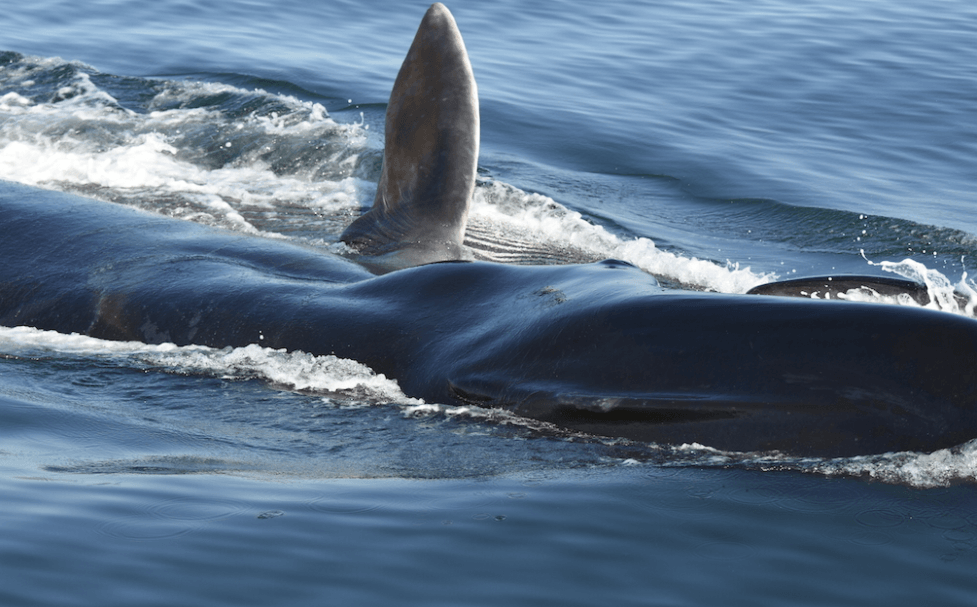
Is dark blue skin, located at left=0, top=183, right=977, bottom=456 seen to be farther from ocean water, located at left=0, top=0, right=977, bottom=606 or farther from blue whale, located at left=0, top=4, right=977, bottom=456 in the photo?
ocean water, located at left=0, top=0, right=977, bottom=606

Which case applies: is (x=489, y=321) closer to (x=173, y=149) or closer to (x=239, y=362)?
(x=239, y=362)

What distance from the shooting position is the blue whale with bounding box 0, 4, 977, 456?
4277mm

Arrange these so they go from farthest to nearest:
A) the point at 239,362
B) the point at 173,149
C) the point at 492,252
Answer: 1. the point at 173,149
2. the point at 492,252
3. the point at 239,362

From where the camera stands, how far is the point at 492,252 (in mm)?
9984

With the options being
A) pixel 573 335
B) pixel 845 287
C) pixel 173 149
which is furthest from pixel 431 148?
pixel 173 149

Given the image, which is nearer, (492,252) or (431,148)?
(431,148)

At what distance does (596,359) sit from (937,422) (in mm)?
1353

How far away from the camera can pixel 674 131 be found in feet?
54.5

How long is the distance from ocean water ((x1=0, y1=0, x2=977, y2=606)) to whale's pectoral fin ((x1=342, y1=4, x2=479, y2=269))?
0.82 m

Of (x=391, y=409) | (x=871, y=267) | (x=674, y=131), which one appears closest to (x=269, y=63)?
(x=674, y=131)

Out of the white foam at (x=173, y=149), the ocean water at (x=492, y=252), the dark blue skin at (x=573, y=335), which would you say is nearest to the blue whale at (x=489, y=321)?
the dark blue skin at (x=573, y=335)

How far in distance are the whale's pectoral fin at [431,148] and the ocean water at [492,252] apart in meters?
0.82

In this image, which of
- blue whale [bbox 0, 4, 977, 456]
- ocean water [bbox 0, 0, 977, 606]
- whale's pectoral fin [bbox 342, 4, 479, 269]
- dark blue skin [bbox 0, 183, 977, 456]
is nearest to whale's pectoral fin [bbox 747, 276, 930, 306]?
blue whale [bbox 0, 4, 977, 456]

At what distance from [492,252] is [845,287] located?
479 centimetres
